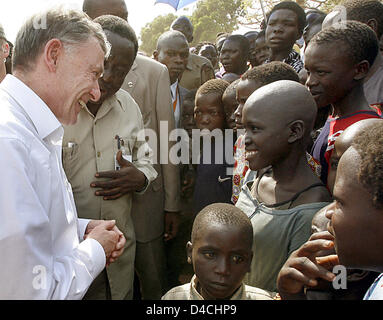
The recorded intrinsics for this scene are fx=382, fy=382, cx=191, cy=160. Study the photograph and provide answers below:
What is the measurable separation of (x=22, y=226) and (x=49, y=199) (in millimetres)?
216

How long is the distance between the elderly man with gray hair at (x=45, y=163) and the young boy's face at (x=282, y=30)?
2.47 metres

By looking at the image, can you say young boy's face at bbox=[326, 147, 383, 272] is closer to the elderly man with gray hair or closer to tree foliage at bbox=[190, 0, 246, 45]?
the elderly man with gray hair

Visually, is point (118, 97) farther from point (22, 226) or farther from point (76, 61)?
point (22, 226)

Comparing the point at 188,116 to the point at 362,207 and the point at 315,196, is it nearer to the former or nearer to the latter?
the point at 315,196

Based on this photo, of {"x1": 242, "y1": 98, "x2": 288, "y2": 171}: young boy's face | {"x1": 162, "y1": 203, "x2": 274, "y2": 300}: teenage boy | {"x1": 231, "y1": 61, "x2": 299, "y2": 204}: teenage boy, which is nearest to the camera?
{"x1": 162, "y1": 203, "x2": 274, "y2": 300}: teenage boy

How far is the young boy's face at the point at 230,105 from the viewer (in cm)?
307

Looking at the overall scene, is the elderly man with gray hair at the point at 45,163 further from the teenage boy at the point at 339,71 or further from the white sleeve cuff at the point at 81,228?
the teenage boy at the point at 339,71

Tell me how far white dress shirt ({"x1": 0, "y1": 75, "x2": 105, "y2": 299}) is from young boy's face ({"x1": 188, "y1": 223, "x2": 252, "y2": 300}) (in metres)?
0.47

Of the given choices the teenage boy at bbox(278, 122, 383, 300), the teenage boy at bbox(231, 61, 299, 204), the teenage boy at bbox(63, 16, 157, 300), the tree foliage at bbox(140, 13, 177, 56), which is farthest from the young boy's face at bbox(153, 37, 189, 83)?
the tree foliage at bbox(140, 13, 177, 56)

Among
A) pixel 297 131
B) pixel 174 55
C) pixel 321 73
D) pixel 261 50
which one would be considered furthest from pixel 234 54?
A: pixel 297 131

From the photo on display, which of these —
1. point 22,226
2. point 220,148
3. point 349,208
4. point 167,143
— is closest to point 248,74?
point 220,148

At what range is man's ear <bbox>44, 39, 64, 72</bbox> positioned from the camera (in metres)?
1.59

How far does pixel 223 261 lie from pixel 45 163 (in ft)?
2.90

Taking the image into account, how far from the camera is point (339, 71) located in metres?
2.06
